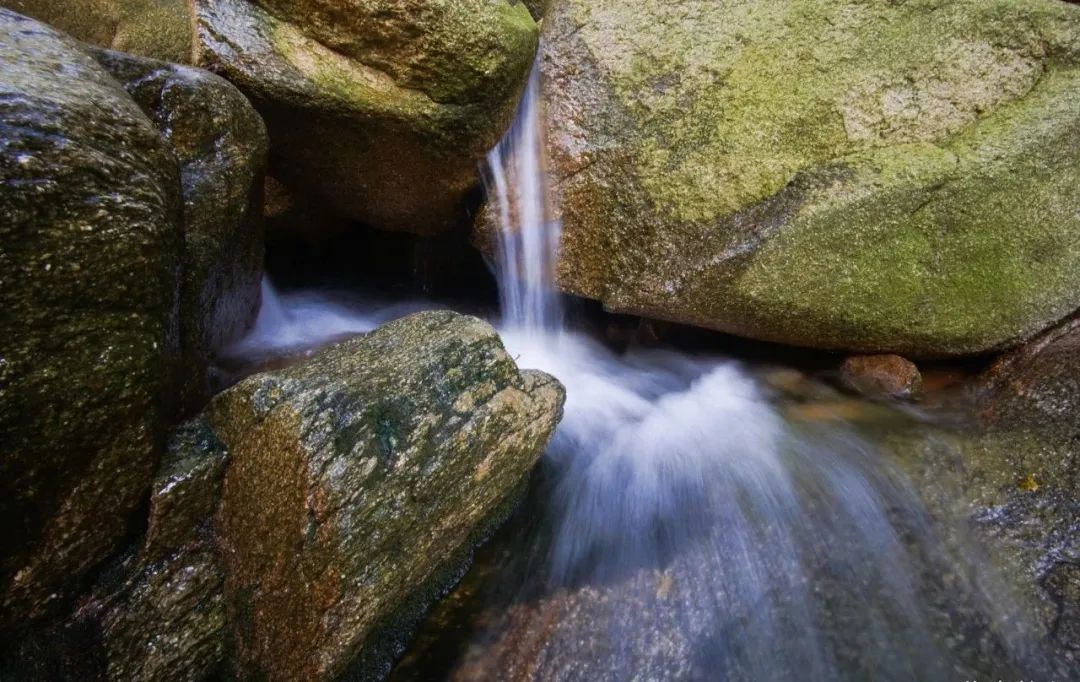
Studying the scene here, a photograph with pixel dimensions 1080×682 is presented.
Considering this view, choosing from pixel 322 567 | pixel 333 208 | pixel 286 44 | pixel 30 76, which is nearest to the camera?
pixel 30 76

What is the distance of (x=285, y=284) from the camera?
4.87 metres

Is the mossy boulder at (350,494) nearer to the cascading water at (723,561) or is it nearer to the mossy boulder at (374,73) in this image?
the cascading water at (723,561)

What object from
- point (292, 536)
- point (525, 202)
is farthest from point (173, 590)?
point (525, 202)

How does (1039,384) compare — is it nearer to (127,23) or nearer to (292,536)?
(292,536)

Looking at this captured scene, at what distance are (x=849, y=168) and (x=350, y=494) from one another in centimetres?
331

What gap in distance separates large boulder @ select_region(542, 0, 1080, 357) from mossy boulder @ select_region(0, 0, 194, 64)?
291 centimetres

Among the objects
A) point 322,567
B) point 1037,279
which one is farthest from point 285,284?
point 1037,279

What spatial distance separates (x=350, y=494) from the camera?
189 cm

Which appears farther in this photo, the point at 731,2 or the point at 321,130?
the point at 731,2

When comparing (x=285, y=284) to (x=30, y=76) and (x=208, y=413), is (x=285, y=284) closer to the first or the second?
(x=208, y=413)

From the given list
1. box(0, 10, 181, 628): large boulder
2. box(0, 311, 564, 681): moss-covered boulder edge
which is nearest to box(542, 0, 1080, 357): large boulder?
box(0, 311, 564, 681): moss-covered boulder edge

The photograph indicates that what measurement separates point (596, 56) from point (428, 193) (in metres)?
1.53

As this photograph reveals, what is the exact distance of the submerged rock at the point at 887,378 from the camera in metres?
3.71

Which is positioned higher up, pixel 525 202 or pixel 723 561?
pixel 525 202
